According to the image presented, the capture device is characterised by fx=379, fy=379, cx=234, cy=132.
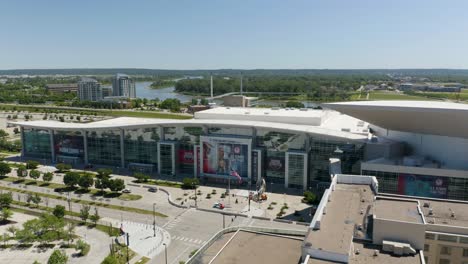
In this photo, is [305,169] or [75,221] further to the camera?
[305,169]

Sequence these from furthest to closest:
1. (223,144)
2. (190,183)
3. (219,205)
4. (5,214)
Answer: (223,144) < (190,183) < (219,205) < (5,214)

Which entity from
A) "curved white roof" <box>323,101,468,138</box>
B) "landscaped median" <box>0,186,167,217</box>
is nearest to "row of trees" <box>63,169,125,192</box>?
"landscaped median" <box>0,186,167,217</box>

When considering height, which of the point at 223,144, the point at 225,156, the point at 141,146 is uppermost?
the point at 223,144

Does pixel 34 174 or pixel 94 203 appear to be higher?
pixel 34 174

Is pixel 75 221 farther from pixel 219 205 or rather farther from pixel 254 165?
pixel 254 165

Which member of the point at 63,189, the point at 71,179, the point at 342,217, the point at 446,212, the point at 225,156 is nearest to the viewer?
the point at 342,217

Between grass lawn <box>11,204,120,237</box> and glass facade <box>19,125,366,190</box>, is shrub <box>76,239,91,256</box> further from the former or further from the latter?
glass facade <box>19,125,366,190</box>

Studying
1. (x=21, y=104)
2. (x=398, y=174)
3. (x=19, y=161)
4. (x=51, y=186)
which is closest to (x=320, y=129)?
(x=398, y=174)

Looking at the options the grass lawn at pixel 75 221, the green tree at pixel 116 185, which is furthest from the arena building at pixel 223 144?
the grass lawn at pixel 75 221

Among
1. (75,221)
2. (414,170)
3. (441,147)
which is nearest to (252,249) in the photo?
A: (414,170)
